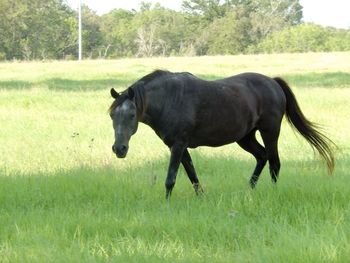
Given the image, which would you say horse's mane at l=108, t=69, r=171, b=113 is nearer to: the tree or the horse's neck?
the horse's neck

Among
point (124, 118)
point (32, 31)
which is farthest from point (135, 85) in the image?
point (32, 31)

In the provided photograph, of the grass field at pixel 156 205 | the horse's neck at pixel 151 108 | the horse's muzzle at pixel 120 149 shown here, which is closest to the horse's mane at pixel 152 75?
the horse's neck at pixel 151 108

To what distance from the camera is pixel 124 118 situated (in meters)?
5.65

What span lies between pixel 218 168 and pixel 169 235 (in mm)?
3377

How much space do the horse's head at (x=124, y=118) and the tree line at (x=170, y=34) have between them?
2614 inches

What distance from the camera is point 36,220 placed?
5.31 m

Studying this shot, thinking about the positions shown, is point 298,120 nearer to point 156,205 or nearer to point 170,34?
point 156,205

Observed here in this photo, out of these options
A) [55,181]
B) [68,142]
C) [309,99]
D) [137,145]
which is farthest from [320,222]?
[309,99]

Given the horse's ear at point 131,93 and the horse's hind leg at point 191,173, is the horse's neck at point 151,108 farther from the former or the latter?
the horse's hind leg at point 191,173

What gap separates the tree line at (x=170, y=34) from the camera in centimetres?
7025

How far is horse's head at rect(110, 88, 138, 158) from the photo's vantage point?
18.3ft

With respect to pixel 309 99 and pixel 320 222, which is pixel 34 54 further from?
pixel 320 222

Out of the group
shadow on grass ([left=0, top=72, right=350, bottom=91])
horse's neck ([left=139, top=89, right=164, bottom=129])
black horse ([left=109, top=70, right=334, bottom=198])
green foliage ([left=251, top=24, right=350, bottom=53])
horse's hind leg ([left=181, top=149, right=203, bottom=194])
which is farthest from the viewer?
green foliage ([left=251, top=24, right=350, bottom=53])

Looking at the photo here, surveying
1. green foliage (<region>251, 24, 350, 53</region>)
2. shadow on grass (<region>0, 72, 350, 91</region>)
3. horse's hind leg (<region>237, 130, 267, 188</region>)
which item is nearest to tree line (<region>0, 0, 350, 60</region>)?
green foliage (<region>251, 24, 350, 53</region>)
